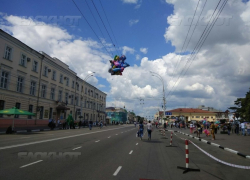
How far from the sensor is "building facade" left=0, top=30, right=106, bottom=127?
30.8m

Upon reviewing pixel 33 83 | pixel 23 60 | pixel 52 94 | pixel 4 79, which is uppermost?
pixel 23 60

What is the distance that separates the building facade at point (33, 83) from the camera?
30.8m

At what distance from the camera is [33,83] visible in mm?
38188

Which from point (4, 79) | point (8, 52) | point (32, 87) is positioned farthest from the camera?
point (32, 87)

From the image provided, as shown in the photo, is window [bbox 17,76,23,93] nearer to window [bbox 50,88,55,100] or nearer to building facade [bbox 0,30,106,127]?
building facade [bbox 0,30,106,127]

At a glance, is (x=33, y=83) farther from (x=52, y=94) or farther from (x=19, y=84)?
(x=52, y=94)

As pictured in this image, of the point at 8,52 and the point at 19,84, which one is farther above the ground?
the point at 8,52

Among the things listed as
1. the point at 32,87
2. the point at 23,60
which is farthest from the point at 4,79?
the point at 32,87

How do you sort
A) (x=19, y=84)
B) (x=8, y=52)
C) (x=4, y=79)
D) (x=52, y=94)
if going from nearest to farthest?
(x=4, y=79) < (x=8, y=52) < (x=19, y=84) < (x=52, y=94)

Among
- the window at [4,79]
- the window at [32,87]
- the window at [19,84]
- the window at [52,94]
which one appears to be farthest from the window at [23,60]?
the window at [52,94]

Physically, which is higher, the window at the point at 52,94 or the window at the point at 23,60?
the window at the point at 23,60

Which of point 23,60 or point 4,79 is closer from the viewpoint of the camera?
point 4,79

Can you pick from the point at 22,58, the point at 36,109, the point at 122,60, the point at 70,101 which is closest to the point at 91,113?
the point at 70,101

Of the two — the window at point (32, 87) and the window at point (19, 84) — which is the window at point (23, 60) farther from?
the window at point (32, 87)
